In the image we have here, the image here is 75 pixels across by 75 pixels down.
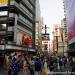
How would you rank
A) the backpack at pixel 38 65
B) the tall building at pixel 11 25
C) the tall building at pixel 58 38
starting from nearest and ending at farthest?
the backpack at pixel 38 65 → the tall building at pixel 11 25 → the tall building at pixel 58 38

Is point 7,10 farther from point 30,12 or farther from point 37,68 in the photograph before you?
point 37,68

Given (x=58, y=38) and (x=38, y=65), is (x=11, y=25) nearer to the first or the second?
(x=38, y=65)

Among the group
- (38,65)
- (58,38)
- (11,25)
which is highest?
(58,38)

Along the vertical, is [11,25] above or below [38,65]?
above

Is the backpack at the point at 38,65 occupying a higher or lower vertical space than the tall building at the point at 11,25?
lower

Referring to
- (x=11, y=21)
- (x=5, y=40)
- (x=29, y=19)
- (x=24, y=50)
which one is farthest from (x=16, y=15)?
(x=29, y=19)

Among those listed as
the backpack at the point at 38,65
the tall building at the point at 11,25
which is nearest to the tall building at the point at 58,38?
the tall building at the point at 11,25

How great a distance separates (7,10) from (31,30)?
76.2 feet

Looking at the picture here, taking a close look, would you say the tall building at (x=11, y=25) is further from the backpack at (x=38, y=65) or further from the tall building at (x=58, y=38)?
the backpack at (x=38, y=65)

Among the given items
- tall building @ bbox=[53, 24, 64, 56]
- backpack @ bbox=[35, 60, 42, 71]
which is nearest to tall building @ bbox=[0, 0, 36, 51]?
tall building @ bbox=[53, 24, 64, 56]

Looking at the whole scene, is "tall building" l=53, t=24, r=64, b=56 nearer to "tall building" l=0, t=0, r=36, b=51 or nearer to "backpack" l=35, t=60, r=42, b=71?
"tall building" l=0, t=0, r=36, b=51

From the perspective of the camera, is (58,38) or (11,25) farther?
(58,38)

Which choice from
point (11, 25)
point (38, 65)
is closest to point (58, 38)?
point (11, 25)

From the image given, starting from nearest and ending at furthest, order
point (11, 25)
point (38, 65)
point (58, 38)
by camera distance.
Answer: point (38, 65)
point (11, 25)
point (58, 38)
